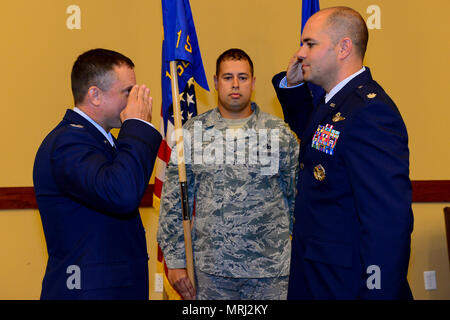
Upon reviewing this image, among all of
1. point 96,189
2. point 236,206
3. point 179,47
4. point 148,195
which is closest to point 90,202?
point 96,189

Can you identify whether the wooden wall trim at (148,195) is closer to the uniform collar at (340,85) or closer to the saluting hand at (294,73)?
the saluting hand at (294,73)

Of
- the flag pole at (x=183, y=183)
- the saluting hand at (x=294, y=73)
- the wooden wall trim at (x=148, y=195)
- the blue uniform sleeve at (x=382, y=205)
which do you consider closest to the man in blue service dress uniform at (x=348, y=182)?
the blue uniform sleeve at (x=382, y=205)

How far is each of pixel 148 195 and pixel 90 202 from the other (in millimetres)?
2029

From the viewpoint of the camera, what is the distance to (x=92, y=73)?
1.87 meters

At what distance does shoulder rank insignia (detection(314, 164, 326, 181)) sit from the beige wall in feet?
6.49

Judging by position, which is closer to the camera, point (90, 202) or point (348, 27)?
point (90, 202)

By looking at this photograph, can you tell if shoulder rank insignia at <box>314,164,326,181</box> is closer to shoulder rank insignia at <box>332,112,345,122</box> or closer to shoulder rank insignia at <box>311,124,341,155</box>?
shoulder rank insignia at <box>311,124,341,155</box>

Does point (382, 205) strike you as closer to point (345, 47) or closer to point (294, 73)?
point (345, 47)

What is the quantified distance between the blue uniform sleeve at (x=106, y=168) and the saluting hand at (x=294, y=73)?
0.80 m

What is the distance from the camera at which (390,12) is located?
377 centimetres

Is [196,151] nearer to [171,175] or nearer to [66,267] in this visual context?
[171,175]

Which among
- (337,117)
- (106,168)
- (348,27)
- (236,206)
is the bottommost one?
(236,206)

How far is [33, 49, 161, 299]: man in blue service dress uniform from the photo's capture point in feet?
5.30

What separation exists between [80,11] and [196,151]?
164 centimetres
